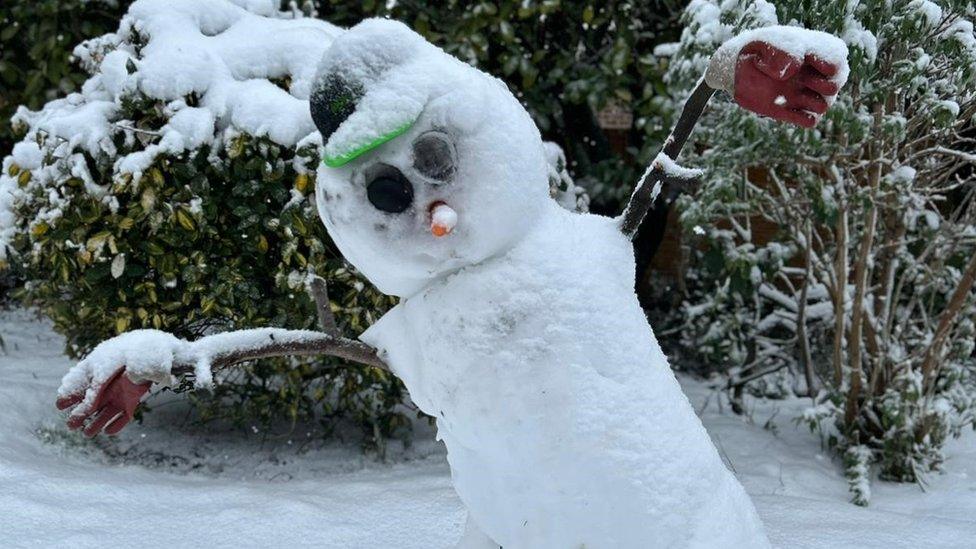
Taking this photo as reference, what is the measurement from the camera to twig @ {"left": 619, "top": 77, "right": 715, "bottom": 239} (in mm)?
1562

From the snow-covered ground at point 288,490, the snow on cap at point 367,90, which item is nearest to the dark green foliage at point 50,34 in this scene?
the snow-covered ground at point 288,490

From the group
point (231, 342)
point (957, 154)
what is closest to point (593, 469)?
point (231, 342)

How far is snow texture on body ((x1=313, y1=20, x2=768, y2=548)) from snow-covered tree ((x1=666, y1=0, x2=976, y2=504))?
5.01ft

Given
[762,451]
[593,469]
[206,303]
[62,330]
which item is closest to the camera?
[593,469]

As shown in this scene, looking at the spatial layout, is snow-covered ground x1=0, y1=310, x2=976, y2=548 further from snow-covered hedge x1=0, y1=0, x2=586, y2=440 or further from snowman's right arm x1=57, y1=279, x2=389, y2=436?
snowman's right arm x1=57, y1=279, x2=389, y2=436

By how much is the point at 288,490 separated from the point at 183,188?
1092mm

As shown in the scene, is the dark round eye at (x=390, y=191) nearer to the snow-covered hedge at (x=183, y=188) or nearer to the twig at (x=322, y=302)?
the twig at (x=322, y=302)

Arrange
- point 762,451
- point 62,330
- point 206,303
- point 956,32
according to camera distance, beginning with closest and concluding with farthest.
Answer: point 956,32 → point 206,303 → point 62,330 → point 762,451

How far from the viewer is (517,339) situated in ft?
4.65

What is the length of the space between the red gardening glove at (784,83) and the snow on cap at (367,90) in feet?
1.66

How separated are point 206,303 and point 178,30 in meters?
1.00

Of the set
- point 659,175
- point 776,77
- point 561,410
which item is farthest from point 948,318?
point 561,410

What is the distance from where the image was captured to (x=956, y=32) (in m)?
2.71

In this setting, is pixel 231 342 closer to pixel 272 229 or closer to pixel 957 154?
pixel 272 229
